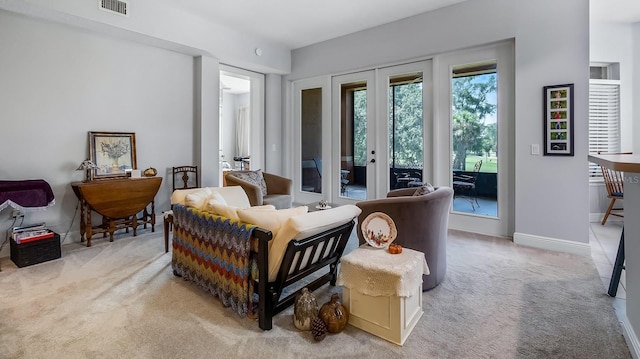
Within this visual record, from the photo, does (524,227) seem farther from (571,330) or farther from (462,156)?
(571,330)

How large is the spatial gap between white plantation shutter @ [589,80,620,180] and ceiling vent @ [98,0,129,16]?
591cm

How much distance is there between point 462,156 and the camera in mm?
4031

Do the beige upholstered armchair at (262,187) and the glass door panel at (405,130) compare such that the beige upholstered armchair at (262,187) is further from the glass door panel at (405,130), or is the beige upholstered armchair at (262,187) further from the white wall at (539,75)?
the white wall at (539,75)

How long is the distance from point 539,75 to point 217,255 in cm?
354

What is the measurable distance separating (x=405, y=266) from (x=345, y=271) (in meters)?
0.35

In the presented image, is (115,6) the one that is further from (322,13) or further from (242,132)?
(242,132)

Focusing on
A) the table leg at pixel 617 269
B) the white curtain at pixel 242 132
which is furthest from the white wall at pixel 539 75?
the white curtain at pixel 242 132

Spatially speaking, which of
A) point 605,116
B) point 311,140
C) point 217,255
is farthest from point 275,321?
point 605,116

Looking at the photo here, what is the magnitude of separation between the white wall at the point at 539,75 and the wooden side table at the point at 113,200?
391cm

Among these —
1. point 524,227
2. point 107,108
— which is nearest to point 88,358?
point 107,108

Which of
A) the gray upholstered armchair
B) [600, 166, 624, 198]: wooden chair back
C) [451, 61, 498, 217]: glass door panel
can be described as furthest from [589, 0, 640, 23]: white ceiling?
the gray upholstered armchair

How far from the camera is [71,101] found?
358cm

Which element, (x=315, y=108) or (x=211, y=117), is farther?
(x=315, y=108)

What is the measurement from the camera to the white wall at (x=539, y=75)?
314 cm
